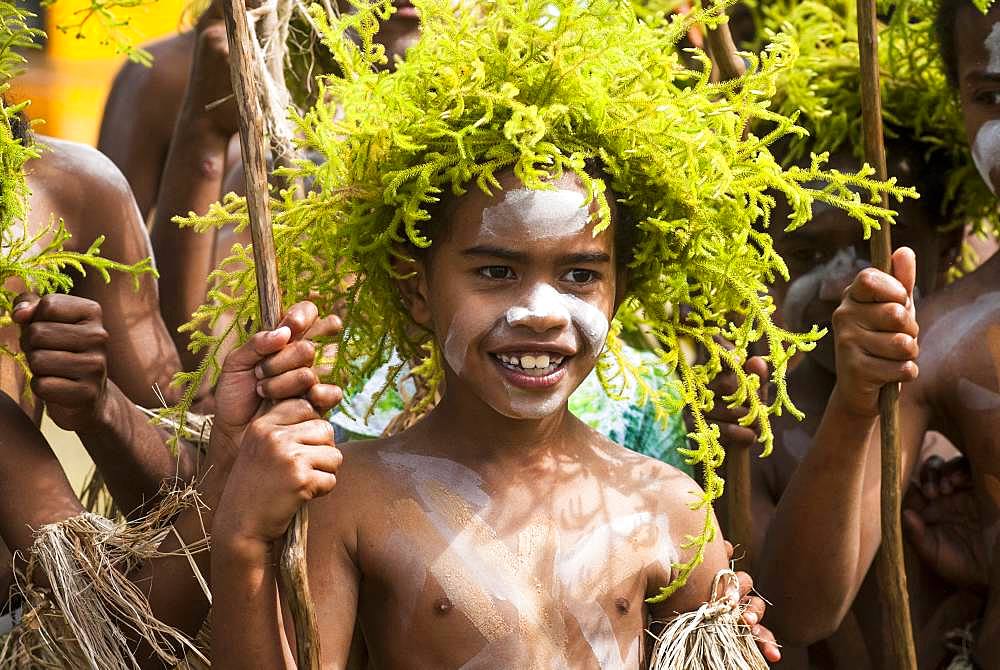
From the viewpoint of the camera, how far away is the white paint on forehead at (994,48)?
120 inches

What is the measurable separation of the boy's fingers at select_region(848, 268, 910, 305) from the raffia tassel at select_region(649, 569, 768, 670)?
0.52 meters

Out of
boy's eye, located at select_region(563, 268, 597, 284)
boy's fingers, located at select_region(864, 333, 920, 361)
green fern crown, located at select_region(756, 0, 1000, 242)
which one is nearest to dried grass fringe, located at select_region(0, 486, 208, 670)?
boy's eye, located at select_region(563, 268, 597, 284)

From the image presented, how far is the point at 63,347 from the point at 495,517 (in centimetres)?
79

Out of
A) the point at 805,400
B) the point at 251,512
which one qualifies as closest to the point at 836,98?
the point at 805,400

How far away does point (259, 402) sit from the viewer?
2283mm

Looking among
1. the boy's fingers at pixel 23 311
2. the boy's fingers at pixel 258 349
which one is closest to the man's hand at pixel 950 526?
the boy's fingers at pixel 258 349

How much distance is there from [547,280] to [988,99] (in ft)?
4.02

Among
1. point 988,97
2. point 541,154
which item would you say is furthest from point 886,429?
point 988,97

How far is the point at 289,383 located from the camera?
2.18 m

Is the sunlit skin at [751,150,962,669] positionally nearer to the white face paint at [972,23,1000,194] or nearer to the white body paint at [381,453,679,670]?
the white face paint at [972,23,1000,194]

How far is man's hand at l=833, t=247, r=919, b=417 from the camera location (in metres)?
2.48

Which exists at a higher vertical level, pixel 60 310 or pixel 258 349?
pixel 258 349

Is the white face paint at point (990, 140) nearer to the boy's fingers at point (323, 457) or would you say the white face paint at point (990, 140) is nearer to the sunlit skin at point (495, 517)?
the sunlit skin at point (495, 517)

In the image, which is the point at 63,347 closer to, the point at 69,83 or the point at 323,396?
the point at 323,396
